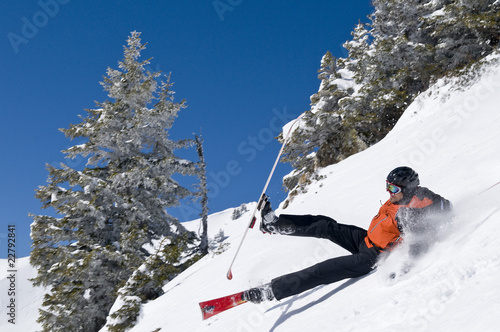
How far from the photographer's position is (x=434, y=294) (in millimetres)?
2768

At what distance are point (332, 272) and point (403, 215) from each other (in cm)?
106

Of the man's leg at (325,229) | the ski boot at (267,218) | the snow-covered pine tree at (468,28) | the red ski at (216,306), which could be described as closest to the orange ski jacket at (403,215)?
the man's leg at (325,229)

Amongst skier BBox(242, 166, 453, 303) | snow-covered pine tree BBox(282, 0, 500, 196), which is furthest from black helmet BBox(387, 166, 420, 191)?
snow-covered pine tree BBox(282, 0, 500, 196)

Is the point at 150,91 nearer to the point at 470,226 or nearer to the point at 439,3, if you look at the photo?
the point at 470,226

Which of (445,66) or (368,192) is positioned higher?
(445,66)

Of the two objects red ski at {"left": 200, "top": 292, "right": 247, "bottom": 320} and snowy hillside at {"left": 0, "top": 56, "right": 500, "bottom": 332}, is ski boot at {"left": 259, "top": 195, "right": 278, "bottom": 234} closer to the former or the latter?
snowy hillside at {"left": 0, "top": 56, "right": 500, "bottom": 332}

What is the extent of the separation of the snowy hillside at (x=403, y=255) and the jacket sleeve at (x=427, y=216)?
0.60 feet

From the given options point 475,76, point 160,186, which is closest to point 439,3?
point 475,76

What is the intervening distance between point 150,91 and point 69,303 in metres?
10.3

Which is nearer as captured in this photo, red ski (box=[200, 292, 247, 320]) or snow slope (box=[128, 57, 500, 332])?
snow slope (box=[128, 57, 500, 332])

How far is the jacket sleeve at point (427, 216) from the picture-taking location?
3.86 metres

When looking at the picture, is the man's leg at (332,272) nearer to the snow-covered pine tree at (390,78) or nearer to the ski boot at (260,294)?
the ski boot at (260,294)

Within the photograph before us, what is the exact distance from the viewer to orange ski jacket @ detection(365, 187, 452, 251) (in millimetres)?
3904

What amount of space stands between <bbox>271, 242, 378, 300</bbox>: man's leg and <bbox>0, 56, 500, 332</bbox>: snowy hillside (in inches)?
5.1
